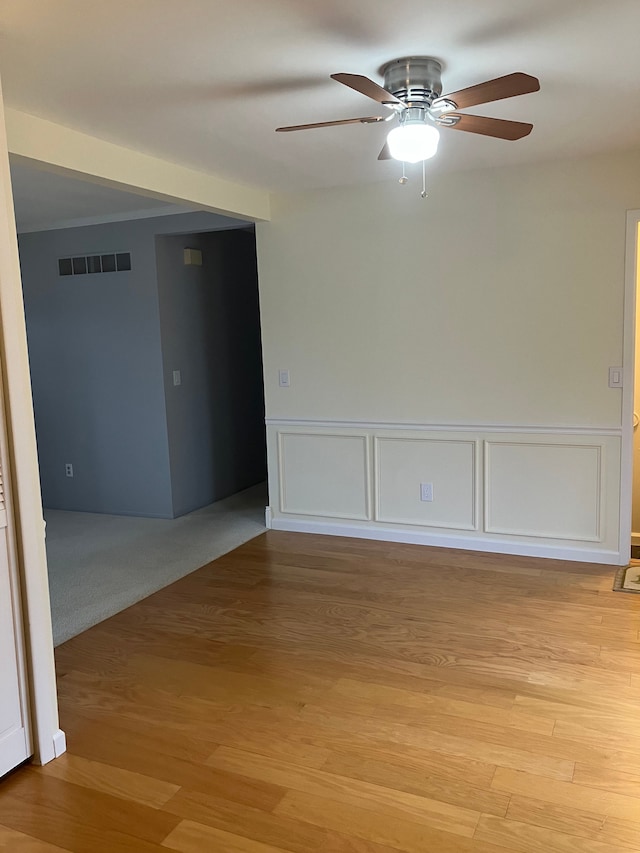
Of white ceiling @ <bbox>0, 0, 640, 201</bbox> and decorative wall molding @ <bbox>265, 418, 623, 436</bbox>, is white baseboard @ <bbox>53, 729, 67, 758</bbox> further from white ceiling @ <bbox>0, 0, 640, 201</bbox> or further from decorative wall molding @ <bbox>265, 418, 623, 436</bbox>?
decorative wall molding @ <bbox>265, 418, 623, 436</bbox>

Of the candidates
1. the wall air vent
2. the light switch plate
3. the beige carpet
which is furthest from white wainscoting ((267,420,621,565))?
the wall air vent

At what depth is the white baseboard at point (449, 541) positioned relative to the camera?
4.20 meters

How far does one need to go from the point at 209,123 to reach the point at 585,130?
1827 millimetres

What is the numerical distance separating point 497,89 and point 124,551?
3.78 metres

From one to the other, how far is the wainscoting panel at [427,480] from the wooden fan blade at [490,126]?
2.20m

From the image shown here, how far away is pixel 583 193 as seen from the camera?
13.0 feet

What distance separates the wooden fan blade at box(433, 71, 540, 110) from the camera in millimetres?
2125

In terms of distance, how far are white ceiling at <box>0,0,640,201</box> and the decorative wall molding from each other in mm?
1643

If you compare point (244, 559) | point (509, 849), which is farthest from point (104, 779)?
point (244, 559)

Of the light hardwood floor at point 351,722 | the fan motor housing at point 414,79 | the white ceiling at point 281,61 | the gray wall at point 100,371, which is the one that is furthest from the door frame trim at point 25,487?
the gray wall at point 100,371

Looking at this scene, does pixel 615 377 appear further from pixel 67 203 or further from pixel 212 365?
pixel 67 203

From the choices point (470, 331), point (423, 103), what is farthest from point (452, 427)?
point (423, 103)

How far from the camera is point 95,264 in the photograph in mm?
5574

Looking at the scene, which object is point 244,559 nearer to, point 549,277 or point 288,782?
point 288,782
